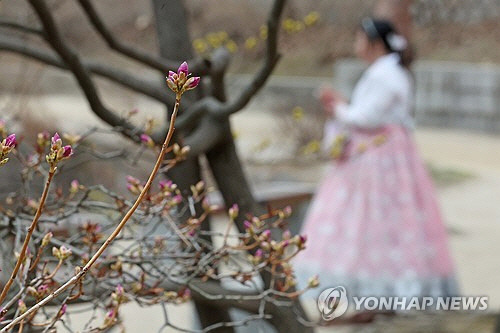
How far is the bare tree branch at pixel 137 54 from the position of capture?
256 centimetres

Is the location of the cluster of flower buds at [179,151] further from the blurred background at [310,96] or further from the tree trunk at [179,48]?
the blurred background at [310,96]

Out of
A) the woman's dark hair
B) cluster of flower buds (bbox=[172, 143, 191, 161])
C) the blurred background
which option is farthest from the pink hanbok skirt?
cluster of flower buds (bbox=[172, 143, 191, 161])

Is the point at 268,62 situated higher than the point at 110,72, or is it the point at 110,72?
the point at 110,72

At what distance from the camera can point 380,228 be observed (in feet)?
16.8

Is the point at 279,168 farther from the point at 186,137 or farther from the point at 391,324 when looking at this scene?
the point at 186,137

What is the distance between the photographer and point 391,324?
12.3ft

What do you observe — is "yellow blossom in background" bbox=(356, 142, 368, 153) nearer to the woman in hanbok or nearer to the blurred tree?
the woman in hanbok

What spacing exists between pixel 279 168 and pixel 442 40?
844cm

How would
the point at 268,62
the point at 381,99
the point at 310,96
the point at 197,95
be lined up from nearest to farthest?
1. the point at 268,62
2. the point at 197,95
3. the point at 381,99
4. the point at 310,96

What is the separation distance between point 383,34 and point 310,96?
944cm

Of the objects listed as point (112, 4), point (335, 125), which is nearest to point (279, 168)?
point (112, 4)

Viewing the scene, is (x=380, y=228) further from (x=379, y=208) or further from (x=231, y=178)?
(x=231, y=178)

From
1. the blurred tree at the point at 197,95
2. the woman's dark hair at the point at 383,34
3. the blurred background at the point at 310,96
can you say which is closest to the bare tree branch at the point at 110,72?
the blurred tree at the point at 197,95

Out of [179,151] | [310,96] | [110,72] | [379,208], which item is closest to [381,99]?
[379,208]
